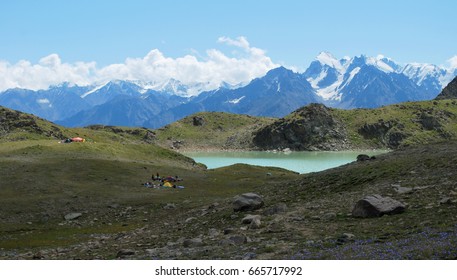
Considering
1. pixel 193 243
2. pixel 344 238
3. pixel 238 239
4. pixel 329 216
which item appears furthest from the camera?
pixel 329 216

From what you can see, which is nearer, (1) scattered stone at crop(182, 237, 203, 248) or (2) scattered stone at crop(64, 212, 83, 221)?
(1) scattered stone at crop(182, 237, 203, 248)

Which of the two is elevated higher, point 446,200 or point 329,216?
point 446,200

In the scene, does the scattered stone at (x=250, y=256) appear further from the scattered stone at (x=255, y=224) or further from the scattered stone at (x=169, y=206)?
the scattered stone at (x=169, y=206)

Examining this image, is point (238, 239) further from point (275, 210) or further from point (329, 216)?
point (275, 210)

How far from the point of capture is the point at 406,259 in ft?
56.5

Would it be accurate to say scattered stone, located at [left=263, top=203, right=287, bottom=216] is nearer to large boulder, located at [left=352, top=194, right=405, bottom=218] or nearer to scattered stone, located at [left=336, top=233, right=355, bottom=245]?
large boulder, located at [left=352, top=194, right=405, bottom=218]

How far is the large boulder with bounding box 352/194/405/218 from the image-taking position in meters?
27.2

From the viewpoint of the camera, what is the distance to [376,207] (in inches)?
1082

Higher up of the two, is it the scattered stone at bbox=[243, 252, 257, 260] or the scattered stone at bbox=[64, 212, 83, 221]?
the scattered stone at bbox=[243, 252, 257, 260]

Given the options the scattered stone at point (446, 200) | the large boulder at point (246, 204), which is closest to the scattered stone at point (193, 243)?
the large boulder at point (246, 204)

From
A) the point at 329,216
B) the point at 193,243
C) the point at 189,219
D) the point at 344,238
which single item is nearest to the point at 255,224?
the point at 193,243

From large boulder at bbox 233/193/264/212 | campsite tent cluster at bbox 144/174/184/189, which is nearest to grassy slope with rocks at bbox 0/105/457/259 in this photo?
large boulder at bbox 233/193/264/212

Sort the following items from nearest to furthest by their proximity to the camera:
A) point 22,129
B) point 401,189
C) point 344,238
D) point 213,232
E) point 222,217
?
1. point 344,238
2. point 213,232
3. point 401,189
4. point 222,217
5. point 22,129

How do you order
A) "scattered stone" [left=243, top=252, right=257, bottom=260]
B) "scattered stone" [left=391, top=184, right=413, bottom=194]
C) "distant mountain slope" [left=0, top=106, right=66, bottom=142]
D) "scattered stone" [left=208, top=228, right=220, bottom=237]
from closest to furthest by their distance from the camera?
"scattered stone" [left=243, top=252, right=257, bottom=260] < "scattered stone" [left=208, top=228, right=220, bottom=237] < "scattered stone" [left=391, top=184, right=413, bottom=194] < "distant mountain slope" [left=0, top=106, right=66, bottom=142]
